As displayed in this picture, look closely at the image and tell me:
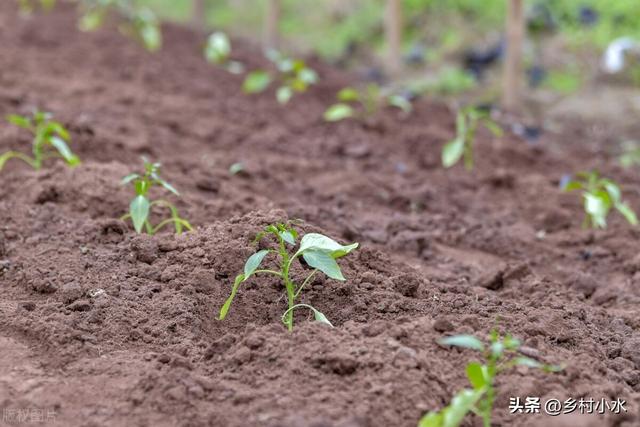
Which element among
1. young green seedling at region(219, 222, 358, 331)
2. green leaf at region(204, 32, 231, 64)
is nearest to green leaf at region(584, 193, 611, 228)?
young green seedling at region(219, 222, 358, 331)

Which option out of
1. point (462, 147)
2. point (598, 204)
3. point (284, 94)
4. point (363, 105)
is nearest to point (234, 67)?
point (284, 94)

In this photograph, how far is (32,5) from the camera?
363 inches

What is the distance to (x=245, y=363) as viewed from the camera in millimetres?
2340

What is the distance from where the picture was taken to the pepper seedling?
23.9 feet

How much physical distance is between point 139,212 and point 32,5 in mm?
7058

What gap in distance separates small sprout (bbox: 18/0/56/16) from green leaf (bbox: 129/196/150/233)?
6.23m

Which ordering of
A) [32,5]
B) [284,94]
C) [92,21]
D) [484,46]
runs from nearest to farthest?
1. [284,94]
2. [92,21]
3. [484,46]
4. [32,5]

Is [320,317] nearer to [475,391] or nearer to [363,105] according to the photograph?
[475,391]

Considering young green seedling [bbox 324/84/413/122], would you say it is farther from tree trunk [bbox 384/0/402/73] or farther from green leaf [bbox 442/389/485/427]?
green leaf [bbox 442/389/485/427]

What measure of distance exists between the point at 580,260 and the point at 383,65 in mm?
4833

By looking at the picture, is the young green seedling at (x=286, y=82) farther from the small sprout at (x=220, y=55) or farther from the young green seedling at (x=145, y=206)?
the young green seedling at (x=145, y=206)

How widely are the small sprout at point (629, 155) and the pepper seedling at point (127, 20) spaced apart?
4.00 metres

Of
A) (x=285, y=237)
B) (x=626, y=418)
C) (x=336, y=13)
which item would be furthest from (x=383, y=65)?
(x=626, y=418)

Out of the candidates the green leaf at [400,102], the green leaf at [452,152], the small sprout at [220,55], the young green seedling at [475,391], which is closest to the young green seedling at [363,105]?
the green leaf at [400,102]
